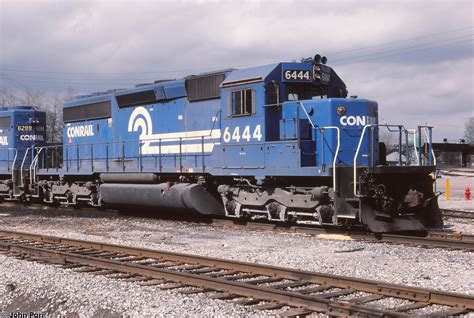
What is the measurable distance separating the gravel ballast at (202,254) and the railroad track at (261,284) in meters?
0.36

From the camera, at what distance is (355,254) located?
9.46 metres

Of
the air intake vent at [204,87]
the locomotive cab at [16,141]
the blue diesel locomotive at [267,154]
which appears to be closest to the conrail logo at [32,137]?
the locomotive cab at [16,141]

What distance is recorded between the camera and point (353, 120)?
11984 mm

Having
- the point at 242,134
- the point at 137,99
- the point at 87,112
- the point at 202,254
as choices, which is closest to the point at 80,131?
the point at 87,112

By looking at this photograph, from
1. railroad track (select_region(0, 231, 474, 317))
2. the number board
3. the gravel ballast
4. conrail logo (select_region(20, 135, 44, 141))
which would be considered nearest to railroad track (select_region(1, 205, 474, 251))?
the gravel ballast

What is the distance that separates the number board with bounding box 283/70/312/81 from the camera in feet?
41.6

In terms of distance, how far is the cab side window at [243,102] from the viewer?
42.0ft

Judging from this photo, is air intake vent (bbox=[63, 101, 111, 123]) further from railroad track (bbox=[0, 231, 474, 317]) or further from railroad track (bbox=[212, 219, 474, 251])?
railroad track (bbox=[0, 231, 474, 317])

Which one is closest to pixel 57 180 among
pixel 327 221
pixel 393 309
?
pixel 327 221

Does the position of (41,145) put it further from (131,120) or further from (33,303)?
(33,303)

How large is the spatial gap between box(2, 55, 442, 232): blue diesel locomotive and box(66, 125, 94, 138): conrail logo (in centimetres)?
158

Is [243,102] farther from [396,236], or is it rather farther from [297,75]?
[396,236]

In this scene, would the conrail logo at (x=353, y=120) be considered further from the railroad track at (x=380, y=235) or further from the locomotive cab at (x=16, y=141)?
the locomotive cab at (x=16, y=141)

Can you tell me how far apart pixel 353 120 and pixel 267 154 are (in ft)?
6.57
